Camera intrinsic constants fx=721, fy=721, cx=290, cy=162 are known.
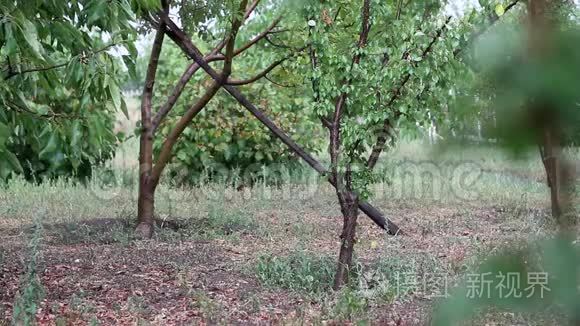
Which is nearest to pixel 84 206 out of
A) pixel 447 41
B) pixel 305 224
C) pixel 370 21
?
pixel 305 224

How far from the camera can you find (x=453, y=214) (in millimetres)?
7324

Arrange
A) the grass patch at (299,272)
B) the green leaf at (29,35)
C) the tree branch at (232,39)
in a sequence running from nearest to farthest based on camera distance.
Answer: the green leaf at (29,35) → the grass patch at (299,272) → the tree branch at (232,39)

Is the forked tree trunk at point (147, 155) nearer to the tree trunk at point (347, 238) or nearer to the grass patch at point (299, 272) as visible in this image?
the grass patch at point (299, 272)

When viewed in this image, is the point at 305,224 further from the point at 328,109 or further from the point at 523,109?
the point at 523,109

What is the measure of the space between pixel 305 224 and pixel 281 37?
1.75m

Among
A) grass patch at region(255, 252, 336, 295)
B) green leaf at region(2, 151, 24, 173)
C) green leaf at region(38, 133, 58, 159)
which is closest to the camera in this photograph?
green leaf at region(2, 151, 24, 173)

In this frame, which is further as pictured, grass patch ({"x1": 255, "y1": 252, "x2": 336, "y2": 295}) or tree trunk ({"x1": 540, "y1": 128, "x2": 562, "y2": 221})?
grass patch ({"x1": 255, "y1": 252, "x2": 336, "y2": 295})

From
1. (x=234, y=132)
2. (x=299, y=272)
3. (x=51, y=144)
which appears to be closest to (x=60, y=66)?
(x=51, y=144)

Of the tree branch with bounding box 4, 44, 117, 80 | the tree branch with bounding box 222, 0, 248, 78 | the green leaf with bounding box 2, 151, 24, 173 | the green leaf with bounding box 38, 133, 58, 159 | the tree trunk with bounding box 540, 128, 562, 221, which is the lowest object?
the tree trunk with bounding box 540, 128, 562, 221

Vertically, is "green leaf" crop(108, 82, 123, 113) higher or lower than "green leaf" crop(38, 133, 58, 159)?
higher

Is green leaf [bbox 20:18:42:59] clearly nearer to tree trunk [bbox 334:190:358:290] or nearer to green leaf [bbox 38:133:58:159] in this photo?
green leaf [bbox 38:133:58:159]

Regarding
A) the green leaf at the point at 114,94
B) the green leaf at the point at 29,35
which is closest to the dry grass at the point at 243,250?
the green leaf at the point at 114,94

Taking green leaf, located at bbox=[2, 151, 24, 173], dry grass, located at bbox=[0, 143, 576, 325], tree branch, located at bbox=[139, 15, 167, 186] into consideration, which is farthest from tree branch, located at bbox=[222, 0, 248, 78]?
green leaf, located at bbox=[2, 151, 24, 173]

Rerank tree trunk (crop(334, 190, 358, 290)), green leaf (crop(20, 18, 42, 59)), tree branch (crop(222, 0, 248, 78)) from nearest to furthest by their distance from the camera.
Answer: green leaf (crop(20, 18, 42, 59)) → tree trunk (crop(334, 190, 358, 290)) → tree branch (crop(222, 0, 248, 78))
